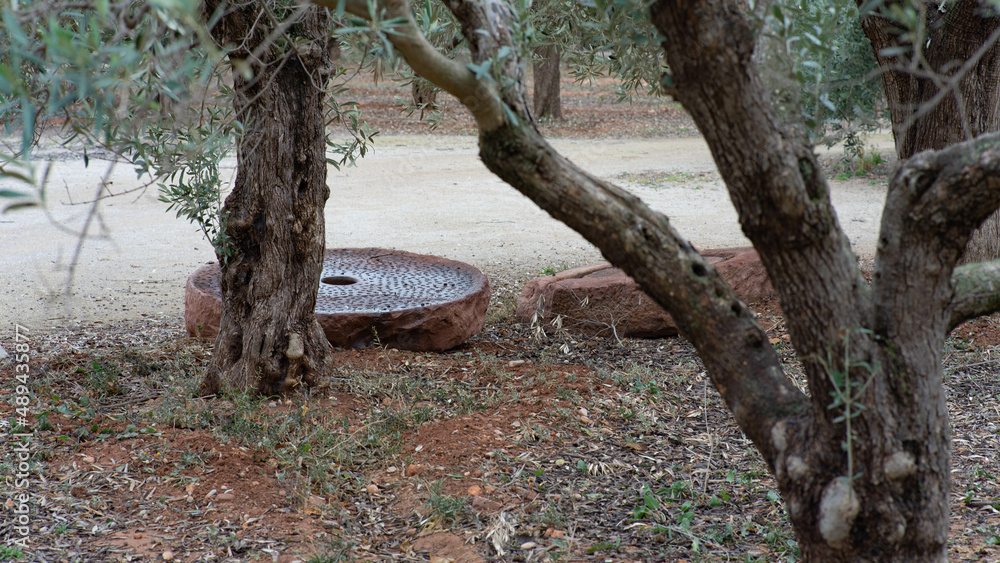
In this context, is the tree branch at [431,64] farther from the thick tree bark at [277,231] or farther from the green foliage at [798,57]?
the thick tree bark at [277,231]

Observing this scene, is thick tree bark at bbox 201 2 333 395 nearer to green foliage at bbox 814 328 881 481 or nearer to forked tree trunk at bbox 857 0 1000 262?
green foliage at bbox 814 328 881 481

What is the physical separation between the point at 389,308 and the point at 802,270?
10.8 feet

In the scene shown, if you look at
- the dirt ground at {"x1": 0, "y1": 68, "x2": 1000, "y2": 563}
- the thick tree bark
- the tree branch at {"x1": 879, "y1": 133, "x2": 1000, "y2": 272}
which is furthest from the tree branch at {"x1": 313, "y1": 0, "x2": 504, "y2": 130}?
the thick tree bark

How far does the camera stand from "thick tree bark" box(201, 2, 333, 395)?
11.6 feet

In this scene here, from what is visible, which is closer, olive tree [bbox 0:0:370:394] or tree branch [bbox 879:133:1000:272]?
tree branch [bbox 879:133:1000:272]

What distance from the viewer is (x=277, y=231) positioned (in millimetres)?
3650

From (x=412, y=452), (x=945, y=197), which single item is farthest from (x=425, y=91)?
(x=945, y=197)

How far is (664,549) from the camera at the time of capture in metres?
2.73

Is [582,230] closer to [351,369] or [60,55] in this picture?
[60,55]

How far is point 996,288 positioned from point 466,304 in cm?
322

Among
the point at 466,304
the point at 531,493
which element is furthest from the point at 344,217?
the point at 531,493

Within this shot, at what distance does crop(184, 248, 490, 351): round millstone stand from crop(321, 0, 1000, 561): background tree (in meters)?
2.81

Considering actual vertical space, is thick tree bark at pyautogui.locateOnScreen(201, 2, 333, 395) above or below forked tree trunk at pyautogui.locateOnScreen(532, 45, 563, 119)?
below

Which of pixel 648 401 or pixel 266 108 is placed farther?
pixel 648 401
